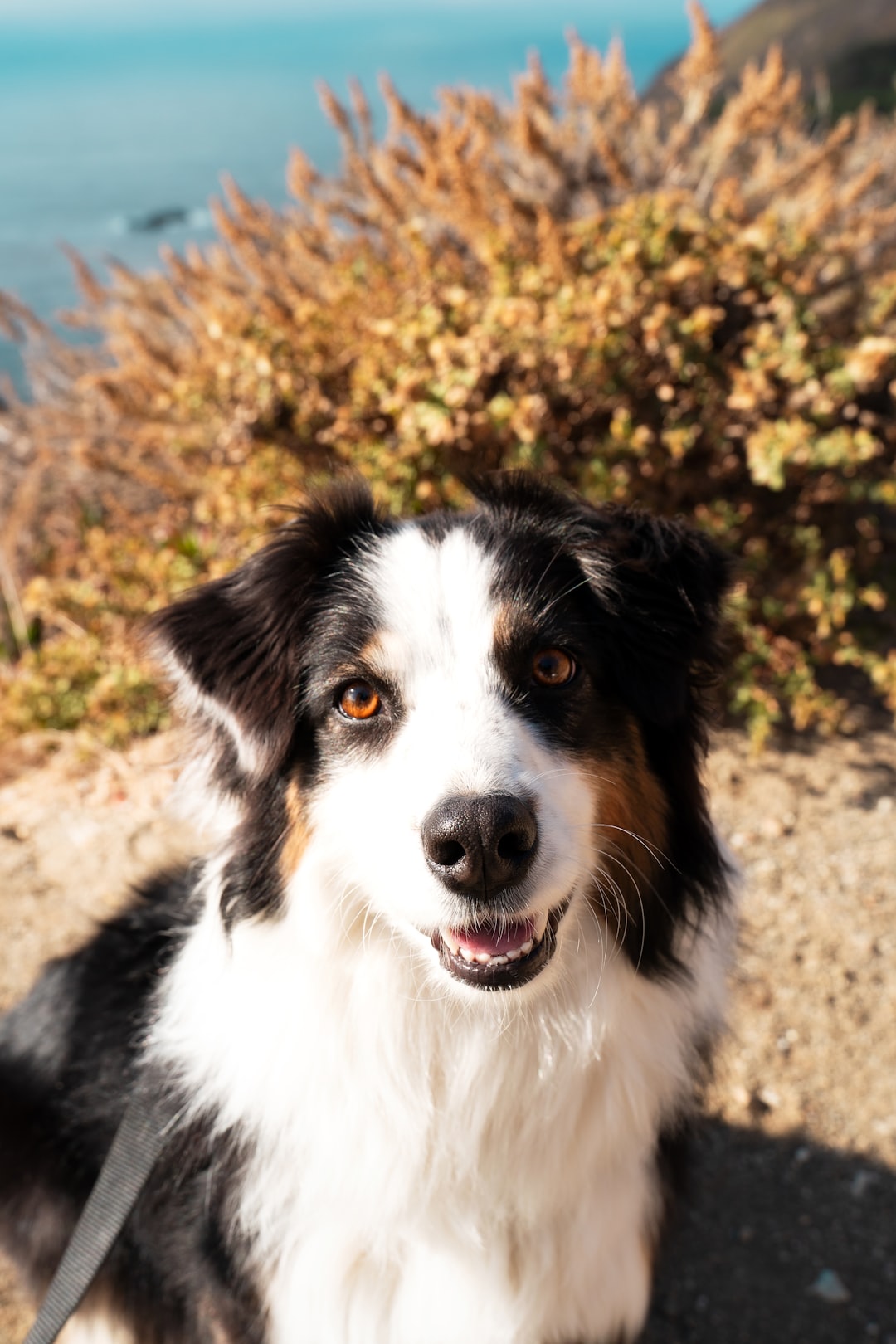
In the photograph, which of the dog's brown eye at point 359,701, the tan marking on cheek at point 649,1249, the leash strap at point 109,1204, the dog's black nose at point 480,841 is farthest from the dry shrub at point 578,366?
the leash strap at point 109,1204

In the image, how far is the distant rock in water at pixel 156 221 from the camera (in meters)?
15.4

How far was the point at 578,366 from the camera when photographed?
4238 millimetres

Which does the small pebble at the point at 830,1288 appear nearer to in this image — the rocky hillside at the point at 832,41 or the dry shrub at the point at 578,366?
the dry shrub at the point at 578,366

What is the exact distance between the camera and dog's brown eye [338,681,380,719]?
1.93 metres

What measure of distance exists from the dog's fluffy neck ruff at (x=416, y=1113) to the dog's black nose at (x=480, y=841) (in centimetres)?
33

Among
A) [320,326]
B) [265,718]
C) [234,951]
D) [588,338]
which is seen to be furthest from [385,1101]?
[320,326]

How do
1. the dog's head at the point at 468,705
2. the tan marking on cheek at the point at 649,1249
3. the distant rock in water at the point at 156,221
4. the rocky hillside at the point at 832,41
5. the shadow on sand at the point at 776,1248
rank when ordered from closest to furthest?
the dog's head at the point at 468,705, the tan marking on cheek at the point at 649,1249, the shadow on sand at the point at 776,1248, the rocky hillside at the point at 832,41, the distant rock in water at the point at 156,221

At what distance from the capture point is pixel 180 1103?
2168 millimetres

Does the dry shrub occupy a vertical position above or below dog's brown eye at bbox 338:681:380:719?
above

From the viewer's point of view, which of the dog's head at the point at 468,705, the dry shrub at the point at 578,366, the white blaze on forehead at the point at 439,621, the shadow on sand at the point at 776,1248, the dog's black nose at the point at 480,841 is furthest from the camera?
the dry shrub at the point at 578,366

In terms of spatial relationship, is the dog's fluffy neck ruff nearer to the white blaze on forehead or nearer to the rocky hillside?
the white blaze on forehead

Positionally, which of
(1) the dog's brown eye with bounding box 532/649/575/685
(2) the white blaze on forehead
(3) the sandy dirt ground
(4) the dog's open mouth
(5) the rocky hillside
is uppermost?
(5) the rocky hillside

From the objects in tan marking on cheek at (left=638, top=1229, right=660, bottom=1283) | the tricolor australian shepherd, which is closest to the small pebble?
tan marking on cheek at (left=638, top=1229, right=660, bottom=1283)

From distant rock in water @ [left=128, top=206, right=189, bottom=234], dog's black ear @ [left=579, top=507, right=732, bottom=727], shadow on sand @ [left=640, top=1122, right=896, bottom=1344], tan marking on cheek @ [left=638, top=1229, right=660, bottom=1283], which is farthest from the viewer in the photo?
distant rock in water @ [left=128, top=206, right=189, bottom=234]
